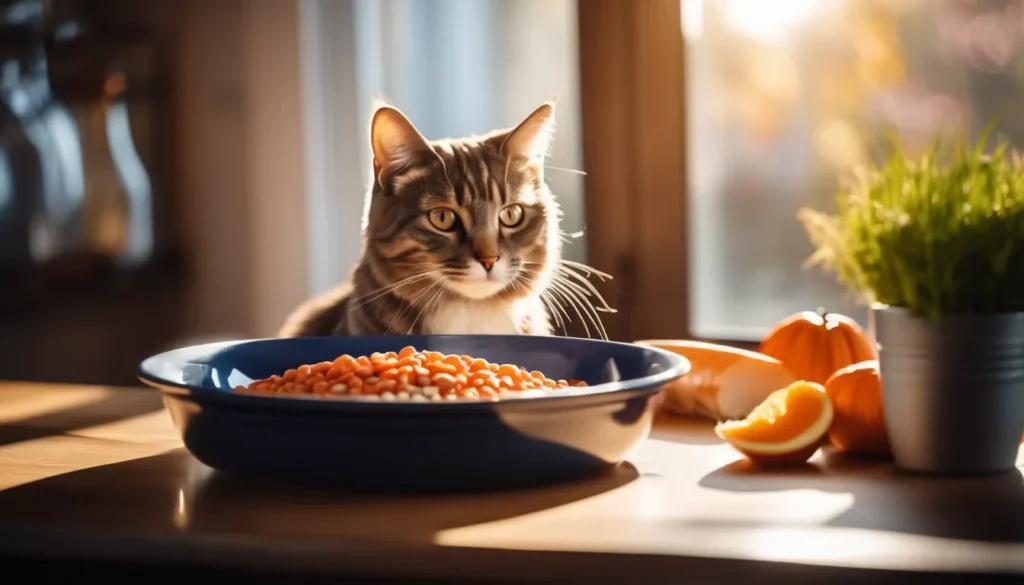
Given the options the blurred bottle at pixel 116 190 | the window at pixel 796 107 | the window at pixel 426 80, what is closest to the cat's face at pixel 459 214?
the window at pixel 426 80

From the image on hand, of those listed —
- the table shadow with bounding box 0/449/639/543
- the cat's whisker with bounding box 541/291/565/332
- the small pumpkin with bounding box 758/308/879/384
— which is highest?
the cat's whisker with bounding box 541/291/565/332

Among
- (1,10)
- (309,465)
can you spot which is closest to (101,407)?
(309,465)

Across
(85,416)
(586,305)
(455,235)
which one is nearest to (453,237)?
(455,235)

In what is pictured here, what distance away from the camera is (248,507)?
78 cm

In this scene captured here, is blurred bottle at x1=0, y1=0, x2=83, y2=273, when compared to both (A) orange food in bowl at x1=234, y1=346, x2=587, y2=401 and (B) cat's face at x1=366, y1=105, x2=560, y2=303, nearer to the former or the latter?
(B) cat's face at x1=366, y1=105, x2=560, y2=303

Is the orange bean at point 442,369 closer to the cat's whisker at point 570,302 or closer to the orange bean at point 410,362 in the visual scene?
the orange bean at point 410,362

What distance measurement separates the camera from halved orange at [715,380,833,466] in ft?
2.97

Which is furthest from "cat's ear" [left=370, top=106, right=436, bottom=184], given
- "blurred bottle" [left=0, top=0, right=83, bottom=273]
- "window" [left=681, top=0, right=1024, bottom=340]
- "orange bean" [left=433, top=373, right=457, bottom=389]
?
"blurred bottle" [left=0, top=0, right=83, bottom=273]

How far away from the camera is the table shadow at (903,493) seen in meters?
0.72

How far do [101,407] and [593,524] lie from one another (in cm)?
78

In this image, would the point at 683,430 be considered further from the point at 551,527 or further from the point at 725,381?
the point at 551,527

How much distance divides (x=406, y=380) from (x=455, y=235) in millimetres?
427

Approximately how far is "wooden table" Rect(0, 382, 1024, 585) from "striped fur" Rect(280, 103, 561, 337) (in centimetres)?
39

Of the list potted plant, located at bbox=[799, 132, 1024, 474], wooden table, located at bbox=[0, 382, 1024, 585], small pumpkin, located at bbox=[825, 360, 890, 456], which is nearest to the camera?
wooden table, located at bbox=[0, 382, 1024, 585]
